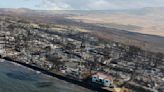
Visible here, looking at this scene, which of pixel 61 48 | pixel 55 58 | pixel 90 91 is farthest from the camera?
pixel 61 48

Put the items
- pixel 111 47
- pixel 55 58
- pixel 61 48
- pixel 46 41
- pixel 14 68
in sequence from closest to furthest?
1. pixel 14 68
2. pixel 55 58
3. pixel 61 48
4. pixel 46 41
5. pixel 111 47

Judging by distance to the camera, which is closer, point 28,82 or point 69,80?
point 28,82

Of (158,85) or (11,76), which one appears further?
(158,85)

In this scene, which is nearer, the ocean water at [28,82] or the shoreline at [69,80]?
the ocean water at [28,82]

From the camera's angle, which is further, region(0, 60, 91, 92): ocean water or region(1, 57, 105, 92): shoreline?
region(1, 57, 105, 92): shoreline

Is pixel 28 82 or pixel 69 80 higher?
pixel 28 82

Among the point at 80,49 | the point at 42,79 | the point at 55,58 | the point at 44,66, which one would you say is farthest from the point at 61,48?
the point at 42,79

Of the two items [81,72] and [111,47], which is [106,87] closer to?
[81,72]
